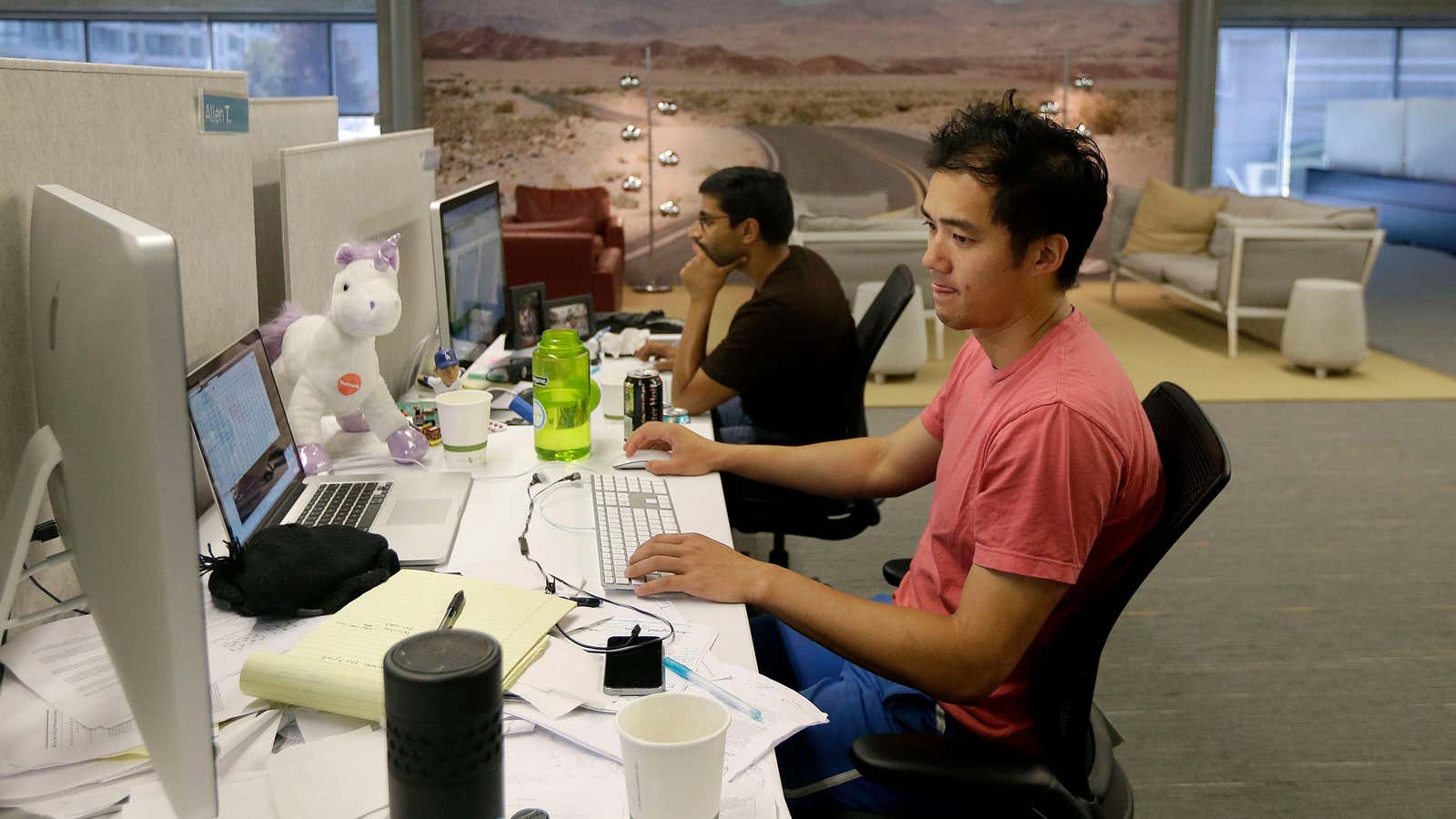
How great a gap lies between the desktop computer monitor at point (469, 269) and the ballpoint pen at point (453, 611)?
3.94 ft

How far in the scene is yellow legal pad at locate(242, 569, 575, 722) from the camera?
1.22m

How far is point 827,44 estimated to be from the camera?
9227 mm

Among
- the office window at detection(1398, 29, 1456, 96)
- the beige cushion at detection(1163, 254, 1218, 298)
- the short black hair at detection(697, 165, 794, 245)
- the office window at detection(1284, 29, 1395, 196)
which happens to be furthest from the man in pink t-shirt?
the office window at detection(1398, 29, 1456, 96)

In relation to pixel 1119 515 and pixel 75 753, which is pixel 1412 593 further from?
pixel 75 753

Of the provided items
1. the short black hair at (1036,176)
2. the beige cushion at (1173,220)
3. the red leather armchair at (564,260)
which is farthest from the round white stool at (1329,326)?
the short black hair at (1036,176)

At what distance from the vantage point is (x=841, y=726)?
1525mm

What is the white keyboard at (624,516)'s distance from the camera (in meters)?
1.62

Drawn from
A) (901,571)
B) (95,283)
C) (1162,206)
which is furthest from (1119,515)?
(1162,206)

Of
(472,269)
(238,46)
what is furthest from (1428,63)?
(472,269)

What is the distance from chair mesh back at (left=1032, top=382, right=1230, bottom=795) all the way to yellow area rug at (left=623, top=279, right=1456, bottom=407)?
3.46 meters

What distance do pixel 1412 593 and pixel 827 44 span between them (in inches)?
269

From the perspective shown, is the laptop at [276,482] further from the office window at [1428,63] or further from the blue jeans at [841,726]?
the office window at [1428,63]

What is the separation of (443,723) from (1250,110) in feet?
38.8

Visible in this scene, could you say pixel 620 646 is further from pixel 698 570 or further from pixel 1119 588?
pixel 1119 588
